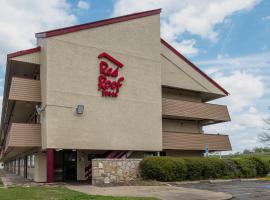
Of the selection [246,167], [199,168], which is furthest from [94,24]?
[246,167]

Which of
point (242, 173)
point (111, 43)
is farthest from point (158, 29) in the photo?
point (242, 173)

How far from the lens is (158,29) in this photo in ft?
103

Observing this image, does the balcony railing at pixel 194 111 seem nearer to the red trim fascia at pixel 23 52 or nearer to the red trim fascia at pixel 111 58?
the red trim fascia at pixel 111 58

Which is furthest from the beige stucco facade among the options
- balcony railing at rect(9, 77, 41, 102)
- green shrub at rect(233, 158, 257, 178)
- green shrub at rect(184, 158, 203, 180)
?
green shrub at rect(233, 158, 257, 178)

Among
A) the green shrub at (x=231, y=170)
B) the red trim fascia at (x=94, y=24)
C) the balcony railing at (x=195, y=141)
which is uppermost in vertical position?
the red trim fascia at (x=94, y=24)

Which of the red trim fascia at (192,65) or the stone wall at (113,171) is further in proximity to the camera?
the red trim fascia at (192,65)

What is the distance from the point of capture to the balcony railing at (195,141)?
3203 cm

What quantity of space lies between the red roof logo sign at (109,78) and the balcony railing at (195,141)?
21.3 feet

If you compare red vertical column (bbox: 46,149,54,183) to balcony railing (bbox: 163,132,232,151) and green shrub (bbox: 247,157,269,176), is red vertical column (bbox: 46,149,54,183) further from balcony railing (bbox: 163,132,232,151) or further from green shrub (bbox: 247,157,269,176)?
green shrub (bbox: 247,157,269,176)

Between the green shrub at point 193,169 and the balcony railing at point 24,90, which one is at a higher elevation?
the balcony railing at point 24,90

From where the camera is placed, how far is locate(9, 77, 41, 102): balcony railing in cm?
2536


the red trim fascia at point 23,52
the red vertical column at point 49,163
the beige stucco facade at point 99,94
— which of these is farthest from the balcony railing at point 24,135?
the red trim fascia at point 23,52

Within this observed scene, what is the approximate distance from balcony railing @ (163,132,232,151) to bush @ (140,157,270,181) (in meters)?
5.00

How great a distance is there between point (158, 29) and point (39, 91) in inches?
428
